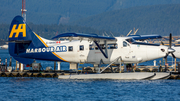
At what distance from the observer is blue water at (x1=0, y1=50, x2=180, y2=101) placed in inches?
807

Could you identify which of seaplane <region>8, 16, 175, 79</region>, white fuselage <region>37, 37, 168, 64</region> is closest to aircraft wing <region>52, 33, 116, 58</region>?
seaplane <region>8, 16, 175, 79</region>

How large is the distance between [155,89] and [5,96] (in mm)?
10262

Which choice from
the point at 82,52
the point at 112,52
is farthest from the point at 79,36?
the point at 112,52

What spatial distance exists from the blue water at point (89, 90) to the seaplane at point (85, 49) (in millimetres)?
1600

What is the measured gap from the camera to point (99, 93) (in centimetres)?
2194

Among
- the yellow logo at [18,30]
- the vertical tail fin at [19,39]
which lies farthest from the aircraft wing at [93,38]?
the yellow logo at [18,30]

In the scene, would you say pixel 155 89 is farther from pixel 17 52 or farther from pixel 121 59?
pixel 17 52

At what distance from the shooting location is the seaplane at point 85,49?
1041 inches

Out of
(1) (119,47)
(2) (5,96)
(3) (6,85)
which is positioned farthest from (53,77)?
(2) (5,96)

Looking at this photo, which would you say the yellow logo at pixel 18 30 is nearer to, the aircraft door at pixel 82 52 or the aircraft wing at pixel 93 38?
the aircraft door at pixel 82 52

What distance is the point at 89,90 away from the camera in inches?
914

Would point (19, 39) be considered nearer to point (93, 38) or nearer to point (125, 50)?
point (93, 38)

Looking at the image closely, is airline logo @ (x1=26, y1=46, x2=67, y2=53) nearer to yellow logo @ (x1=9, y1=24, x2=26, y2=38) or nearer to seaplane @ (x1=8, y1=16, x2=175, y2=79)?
seaplane @ (x1=8, y1=16, x2=175, y2=79)

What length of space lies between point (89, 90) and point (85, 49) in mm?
5815
